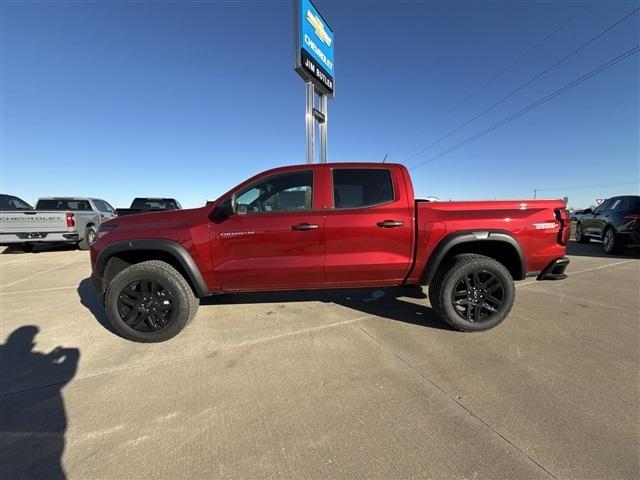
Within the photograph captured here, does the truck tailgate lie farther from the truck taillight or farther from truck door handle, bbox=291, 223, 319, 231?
the truck taillight

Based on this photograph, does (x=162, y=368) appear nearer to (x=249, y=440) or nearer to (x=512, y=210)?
(x=249, y=440)

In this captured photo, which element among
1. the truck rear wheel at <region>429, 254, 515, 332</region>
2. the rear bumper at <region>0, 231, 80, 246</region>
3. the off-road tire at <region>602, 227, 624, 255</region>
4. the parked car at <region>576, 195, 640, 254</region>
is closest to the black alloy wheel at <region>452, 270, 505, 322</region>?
the truck rear wheel at <region>429, 254, 515, 332</region>

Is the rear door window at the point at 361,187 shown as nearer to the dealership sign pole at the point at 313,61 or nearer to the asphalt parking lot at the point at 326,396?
the asphalt parking lot at the point at 326,396

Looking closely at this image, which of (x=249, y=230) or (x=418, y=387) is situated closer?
(x=418, y=387)

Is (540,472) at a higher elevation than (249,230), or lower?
lower

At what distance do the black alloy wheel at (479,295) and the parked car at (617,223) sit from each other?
744cm

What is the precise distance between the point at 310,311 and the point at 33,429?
8.97ft

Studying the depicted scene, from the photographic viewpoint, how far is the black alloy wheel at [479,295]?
336 cm

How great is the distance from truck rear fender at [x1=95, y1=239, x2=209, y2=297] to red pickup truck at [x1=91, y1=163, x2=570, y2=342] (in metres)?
0.01

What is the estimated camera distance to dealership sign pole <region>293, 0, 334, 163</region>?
9.43 metres

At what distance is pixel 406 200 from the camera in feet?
11.2

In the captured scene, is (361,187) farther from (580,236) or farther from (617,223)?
(580,236)

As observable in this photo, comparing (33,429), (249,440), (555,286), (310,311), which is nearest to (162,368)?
(33,429)

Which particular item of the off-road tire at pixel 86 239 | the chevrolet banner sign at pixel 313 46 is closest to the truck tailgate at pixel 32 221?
A: the off-road tire at pixel 86 239
